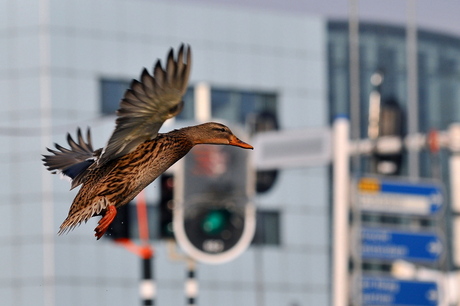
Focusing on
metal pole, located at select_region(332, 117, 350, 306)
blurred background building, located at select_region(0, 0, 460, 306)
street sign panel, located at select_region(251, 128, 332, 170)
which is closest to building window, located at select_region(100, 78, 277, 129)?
blurred background building, located at select_region(0, 0, 460, 306)

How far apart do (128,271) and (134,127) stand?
4345 centimetres

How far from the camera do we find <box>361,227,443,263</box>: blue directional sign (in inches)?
Answer: 1014

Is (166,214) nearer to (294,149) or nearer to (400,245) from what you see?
(294,149)

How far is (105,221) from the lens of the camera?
8281 millimetres

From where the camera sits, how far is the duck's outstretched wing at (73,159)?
31.3 feet

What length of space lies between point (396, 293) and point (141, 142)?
59.7 ft

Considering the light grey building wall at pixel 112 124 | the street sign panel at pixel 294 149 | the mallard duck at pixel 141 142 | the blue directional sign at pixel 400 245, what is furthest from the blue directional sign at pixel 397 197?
the light grey building wall at pixel 112 124

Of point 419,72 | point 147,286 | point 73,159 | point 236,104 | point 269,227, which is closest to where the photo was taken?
point 73,159

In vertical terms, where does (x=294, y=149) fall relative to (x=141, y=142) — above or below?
above

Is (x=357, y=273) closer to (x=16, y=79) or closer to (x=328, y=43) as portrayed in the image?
(x=16, y=79)

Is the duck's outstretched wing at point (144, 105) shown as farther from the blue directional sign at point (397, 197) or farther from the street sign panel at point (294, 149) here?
the blue directional sign at point (397, 197)

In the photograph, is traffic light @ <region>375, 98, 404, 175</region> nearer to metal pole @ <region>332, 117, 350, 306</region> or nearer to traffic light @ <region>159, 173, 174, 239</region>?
metal pole @ <region>332, 117, 350, 306</region>

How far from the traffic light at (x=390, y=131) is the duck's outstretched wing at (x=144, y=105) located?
19.3 meters

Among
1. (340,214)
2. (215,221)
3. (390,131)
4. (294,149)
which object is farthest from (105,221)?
(390,131)
